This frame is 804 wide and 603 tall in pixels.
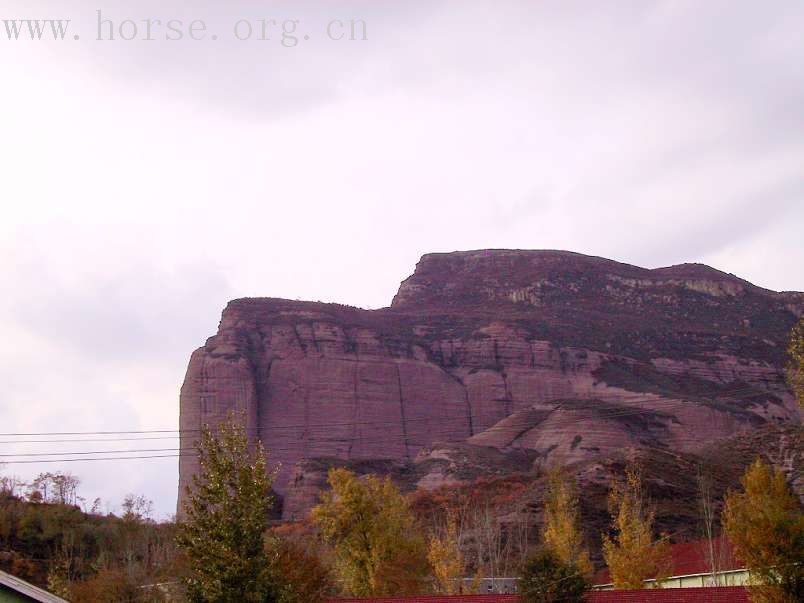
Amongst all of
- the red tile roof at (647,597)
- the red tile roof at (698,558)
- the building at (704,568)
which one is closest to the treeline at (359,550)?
the building at (704,568)

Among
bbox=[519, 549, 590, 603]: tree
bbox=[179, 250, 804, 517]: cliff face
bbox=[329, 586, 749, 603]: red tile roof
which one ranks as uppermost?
bbox=[179, 250, 804, 517]: cliff face

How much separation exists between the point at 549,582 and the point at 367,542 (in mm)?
20569

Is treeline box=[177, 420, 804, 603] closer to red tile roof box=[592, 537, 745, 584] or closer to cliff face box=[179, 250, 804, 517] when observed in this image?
red tile roof box=[592, 537, 745, 584]

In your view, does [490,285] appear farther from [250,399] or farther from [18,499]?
[18,499]

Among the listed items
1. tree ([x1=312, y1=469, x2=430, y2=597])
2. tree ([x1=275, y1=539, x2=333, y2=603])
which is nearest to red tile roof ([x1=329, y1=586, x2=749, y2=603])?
tree ([x1=275, y1=539, x2=333, y2=603])

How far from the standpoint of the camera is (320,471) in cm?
12706

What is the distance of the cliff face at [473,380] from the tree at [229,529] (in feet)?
312

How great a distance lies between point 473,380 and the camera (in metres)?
162

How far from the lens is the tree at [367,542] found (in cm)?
5150

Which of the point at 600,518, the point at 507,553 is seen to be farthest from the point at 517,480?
the point at 507,553

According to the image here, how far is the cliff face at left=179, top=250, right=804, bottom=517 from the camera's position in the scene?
13788 centimetres

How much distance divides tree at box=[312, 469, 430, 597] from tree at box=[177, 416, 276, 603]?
79.4 ft

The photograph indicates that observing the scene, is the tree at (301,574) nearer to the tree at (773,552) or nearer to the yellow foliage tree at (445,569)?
the tree at (773,552)

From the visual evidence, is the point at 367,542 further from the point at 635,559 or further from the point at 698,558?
the point at 698,558
